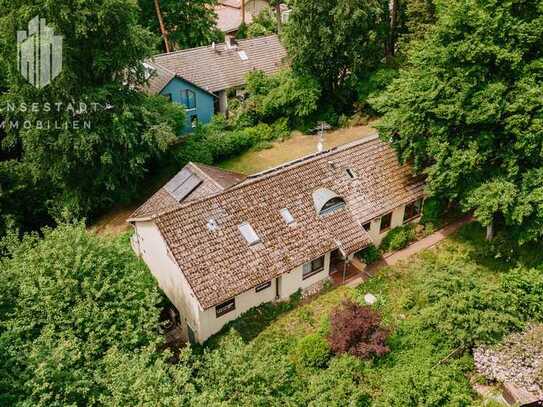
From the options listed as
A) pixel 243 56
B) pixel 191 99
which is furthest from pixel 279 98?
pixel 243 56

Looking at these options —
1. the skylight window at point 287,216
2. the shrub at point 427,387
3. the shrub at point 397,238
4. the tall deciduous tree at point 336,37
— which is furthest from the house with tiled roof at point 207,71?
the shrub at point 427,387

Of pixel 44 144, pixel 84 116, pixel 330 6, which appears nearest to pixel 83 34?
pixel 84 116

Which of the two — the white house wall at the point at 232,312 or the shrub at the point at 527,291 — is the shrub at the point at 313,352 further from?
the shrub at the point at 527,291

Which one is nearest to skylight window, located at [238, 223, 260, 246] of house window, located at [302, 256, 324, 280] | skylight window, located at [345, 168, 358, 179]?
house window, located at [302, 256, 324, 280]

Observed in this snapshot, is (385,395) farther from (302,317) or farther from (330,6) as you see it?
(330,6)

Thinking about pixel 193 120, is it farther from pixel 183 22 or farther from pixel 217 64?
pixel 183 22

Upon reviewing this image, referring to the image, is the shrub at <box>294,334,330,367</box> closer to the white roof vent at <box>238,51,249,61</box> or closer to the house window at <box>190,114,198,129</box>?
the house window at <box>190,114,198,129</box>
